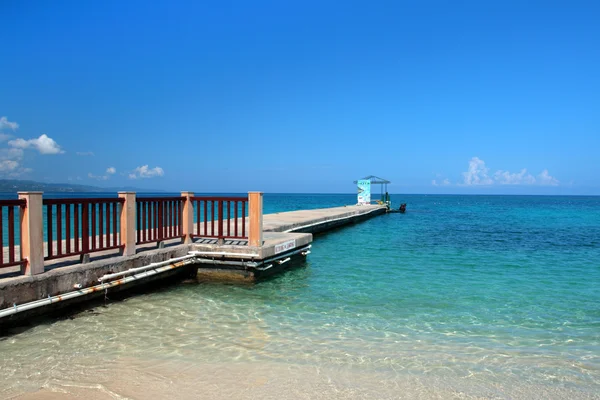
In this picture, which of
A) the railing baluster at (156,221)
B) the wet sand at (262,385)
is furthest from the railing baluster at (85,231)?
the wet sand at (262,385)

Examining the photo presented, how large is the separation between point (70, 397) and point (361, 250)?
13.2 meters

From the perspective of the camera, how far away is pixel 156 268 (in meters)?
8.84

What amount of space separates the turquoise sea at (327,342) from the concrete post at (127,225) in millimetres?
982

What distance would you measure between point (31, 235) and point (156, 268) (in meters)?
2.86

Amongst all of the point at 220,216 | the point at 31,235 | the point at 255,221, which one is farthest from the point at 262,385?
the point at 220,216

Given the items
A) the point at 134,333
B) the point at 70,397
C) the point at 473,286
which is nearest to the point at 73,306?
the point at 134,333

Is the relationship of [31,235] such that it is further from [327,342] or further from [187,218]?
[327,342]

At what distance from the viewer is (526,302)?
8773 mm

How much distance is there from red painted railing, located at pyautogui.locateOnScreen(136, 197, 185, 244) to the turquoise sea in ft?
3.91

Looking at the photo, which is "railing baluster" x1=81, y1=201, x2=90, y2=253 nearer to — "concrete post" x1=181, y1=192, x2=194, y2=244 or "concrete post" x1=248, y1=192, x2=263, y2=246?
"concrete post" x1=181, y1=192, x2=194, y2=244

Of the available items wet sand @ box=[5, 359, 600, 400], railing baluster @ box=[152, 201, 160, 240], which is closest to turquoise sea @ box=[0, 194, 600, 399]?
wet sand @ box=[5, 359, 600, 400]

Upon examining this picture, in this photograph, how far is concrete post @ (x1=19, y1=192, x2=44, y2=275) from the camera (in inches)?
250

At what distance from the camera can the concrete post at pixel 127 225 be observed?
8297 mm

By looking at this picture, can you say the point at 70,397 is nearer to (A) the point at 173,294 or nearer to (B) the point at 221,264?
(A) the point at 173,294
